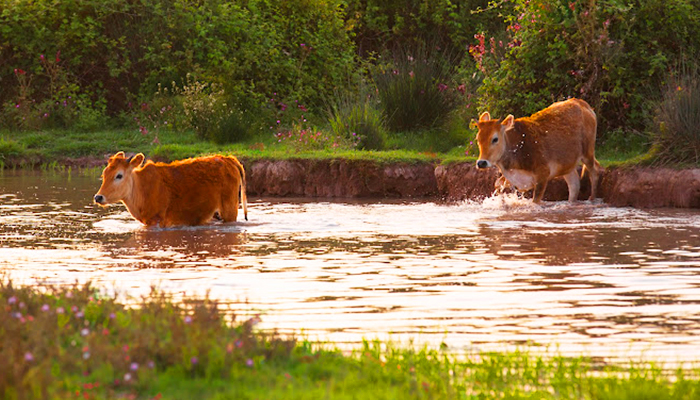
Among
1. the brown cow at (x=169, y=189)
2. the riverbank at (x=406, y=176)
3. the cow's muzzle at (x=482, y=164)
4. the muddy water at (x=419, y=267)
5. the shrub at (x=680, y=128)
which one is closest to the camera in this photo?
the muddy water at (x=419, y=267)

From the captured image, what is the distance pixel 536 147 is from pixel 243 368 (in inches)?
387

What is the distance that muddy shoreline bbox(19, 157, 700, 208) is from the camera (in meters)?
15.2

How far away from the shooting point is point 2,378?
4586 mm

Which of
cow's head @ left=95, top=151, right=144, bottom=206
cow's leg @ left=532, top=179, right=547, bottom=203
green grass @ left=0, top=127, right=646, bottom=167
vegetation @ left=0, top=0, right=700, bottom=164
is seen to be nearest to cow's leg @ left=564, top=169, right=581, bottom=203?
green grass @ left=0, top=127, right=646, bottom=167

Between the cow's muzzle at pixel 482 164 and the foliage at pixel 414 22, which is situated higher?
the foliage at pixel 414 22

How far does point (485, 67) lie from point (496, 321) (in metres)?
13.3

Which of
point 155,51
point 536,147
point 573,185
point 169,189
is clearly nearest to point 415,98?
point 573,185

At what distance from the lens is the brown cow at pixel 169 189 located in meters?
12.3

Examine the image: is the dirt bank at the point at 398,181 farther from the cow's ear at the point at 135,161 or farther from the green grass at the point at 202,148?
the cow's ear at the point at 135,161

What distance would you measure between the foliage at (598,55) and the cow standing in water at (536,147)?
2716 millimetres

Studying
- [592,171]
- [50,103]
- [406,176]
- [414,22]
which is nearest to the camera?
[592,171]

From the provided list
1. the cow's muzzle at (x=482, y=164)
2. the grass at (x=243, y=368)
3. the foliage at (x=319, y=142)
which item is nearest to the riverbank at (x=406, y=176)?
the foliage at (x=319, y=142)

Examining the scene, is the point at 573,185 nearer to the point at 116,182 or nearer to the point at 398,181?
the point at 398,181

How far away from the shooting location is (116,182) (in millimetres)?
12250
